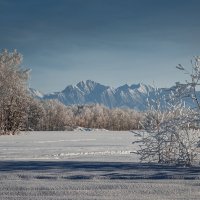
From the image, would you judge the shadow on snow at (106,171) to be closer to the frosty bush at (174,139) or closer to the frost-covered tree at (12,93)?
the frosty bush at (174,139)

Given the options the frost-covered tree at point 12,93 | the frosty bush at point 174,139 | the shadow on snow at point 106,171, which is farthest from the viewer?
the frost-covered tree at point 12,93

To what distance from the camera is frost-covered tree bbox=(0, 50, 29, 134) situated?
116 feet

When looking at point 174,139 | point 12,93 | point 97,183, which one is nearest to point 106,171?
point 97,183

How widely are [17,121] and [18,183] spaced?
94.9 feet

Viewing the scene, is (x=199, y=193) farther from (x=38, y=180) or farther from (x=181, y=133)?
(x=181, y=133)

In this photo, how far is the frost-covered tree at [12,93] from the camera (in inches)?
1395

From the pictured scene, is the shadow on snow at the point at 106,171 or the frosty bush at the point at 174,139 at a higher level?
the frosty bush at the point at 174,139

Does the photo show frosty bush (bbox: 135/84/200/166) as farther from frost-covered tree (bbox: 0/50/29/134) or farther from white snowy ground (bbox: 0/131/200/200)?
frost-covered tree (bbox: 0/50/29/134)

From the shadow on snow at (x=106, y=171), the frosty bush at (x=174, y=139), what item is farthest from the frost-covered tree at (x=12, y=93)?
the shadow on snow at (x=106, y=171)

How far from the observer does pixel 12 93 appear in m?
35.4

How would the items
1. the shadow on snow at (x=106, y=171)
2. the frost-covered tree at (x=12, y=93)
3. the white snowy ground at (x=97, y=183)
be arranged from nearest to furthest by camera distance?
1. the white snowy ground at (x=97, y=183)
2. the shadow on snow at (x=106, y=171)
3. the frost-covered tree at (x=12, y=93)

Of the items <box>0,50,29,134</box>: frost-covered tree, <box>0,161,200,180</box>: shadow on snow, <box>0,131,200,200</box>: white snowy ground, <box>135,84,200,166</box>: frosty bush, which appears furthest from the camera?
<box>0,50,29,134</box>: frost-covered tree

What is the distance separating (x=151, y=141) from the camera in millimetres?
11633

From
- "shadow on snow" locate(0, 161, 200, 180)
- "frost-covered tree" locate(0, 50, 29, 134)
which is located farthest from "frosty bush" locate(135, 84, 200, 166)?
"frost-covered tree" locate(0, 50, 29, 134)
